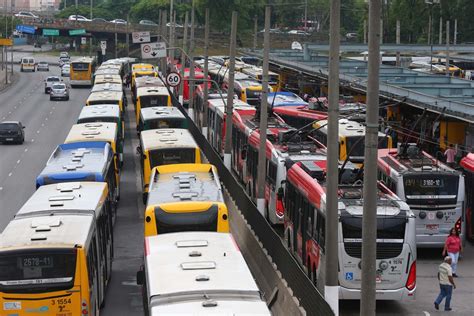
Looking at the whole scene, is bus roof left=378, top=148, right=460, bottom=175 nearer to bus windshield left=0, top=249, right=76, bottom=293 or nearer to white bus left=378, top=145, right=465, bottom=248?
white bus left=378, top=145, right=465, bottom=248

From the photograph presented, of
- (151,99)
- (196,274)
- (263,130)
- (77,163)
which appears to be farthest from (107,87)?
(196,274)

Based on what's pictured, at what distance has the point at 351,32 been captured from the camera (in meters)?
165

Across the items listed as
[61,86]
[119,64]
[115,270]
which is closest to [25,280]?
[115,270]

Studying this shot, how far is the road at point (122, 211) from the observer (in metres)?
26.7

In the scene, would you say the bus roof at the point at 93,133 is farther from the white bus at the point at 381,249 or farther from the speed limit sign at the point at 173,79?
the speed limit sign at the point at 173,79

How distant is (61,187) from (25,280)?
676cm

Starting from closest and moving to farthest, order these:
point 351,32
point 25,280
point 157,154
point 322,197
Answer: point 25,280 → point 322,197 → point 157,154 → point 351,32

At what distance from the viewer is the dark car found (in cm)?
6356

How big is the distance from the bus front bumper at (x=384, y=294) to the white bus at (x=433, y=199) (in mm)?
6206

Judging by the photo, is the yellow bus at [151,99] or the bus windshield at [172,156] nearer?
the bus windshield at [172,156]

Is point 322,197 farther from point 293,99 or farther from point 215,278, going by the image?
point 293,99

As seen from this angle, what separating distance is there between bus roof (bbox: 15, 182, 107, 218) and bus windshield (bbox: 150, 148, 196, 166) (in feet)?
28.4

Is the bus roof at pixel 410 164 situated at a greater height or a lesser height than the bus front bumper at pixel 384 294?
greater

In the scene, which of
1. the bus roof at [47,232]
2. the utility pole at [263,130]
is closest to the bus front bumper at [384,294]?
the bus roof at [47,232]
